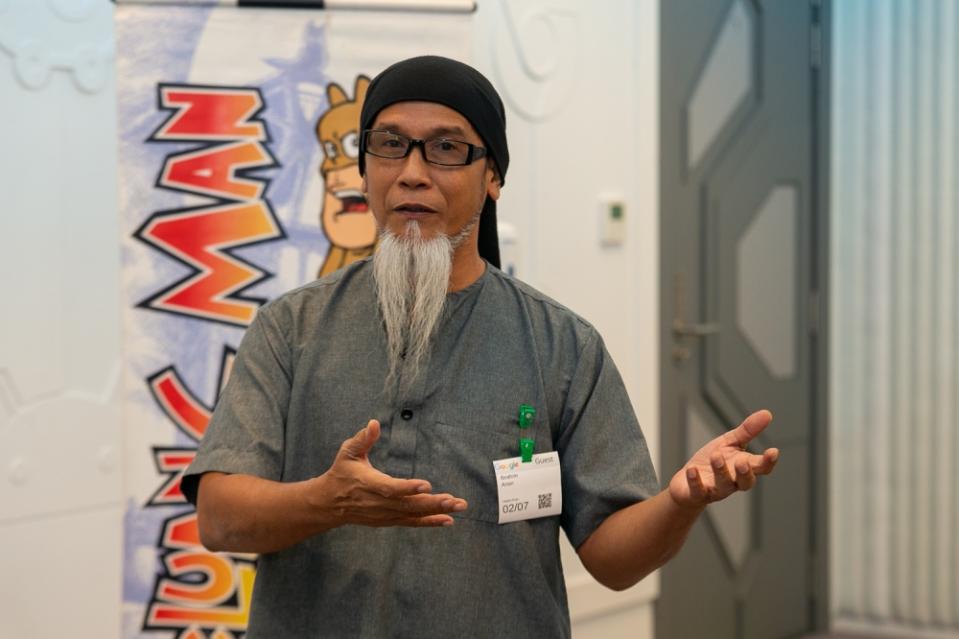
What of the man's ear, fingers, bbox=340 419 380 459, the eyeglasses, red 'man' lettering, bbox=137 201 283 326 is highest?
the eyeglasses

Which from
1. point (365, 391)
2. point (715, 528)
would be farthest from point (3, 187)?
point (715, 528)

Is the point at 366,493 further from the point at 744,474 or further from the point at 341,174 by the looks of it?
the point at 341,174

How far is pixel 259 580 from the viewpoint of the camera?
5.40 ft

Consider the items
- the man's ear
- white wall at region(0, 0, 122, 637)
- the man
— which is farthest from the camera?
white wall at region(0, 0, 122, 637)

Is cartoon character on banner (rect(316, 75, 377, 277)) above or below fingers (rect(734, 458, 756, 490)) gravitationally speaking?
above

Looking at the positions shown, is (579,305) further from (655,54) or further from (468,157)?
(468,157)

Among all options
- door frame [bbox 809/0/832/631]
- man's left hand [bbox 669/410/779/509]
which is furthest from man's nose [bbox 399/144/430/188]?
door frame [bbox 809/0/832/631]

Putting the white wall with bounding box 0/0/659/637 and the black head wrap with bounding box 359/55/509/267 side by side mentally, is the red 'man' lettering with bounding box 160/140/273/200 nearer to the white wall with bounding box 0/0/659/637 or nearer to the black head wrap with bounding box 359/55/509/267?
the white wall with bounding box 0/0/659/637

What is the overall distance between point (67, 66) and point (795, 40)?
269 cm

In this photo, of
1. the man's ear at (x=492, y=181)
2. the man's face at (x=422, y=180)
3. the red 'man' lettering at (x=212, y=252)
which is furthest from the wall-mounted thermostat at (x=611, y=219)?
the man's face at (x=422, y=180)

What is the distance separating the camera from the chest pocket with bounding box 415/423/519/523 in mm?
1631

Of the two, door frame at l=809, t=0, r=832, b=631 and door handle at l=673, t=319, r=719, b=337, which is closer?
door handle at l=673, t=319, r=719, b=337

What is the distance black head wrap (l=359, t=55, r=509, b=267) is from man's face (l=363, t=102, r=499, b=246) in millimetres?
12

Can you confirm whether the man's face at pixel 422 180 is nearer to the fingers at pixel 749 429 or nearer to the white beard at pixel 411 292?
the white beard at pixel 411 292
